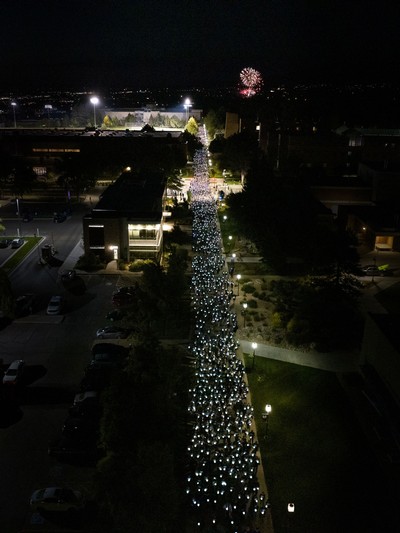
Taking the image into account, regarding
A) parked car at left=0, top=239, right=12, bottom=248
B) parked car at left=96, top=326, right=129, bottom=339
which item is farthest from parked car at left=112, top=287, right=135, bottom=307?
parked car at left=0, top=239, right=12, bottom=248

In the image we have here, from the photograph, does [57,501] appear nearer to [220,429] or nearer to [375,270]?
[220,429]

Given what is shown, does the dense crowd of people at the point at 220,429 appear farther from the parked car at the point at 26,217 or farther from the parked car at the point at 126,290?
the parked car at the point at 26,217

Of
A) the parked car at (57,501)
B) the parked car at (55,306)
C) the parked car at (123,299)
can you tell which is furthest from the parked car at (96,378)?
the parked car at (123,299)

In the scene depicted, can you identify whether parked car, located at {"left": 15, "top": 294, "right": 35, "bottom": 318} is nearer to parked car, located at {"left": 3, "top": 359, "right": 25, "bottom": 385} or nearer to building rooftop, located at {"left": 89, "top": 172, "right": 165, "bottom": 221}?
parked car, located at {"left": 3, "top": 359, "right": 25, "bottom": 385}

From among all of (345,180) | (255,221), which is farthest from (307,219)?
(345,180)

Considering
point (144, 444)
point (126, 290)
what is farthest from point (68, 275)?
point (144, 444)

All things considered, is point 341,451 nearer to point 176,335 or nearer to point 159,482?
point 159,482
